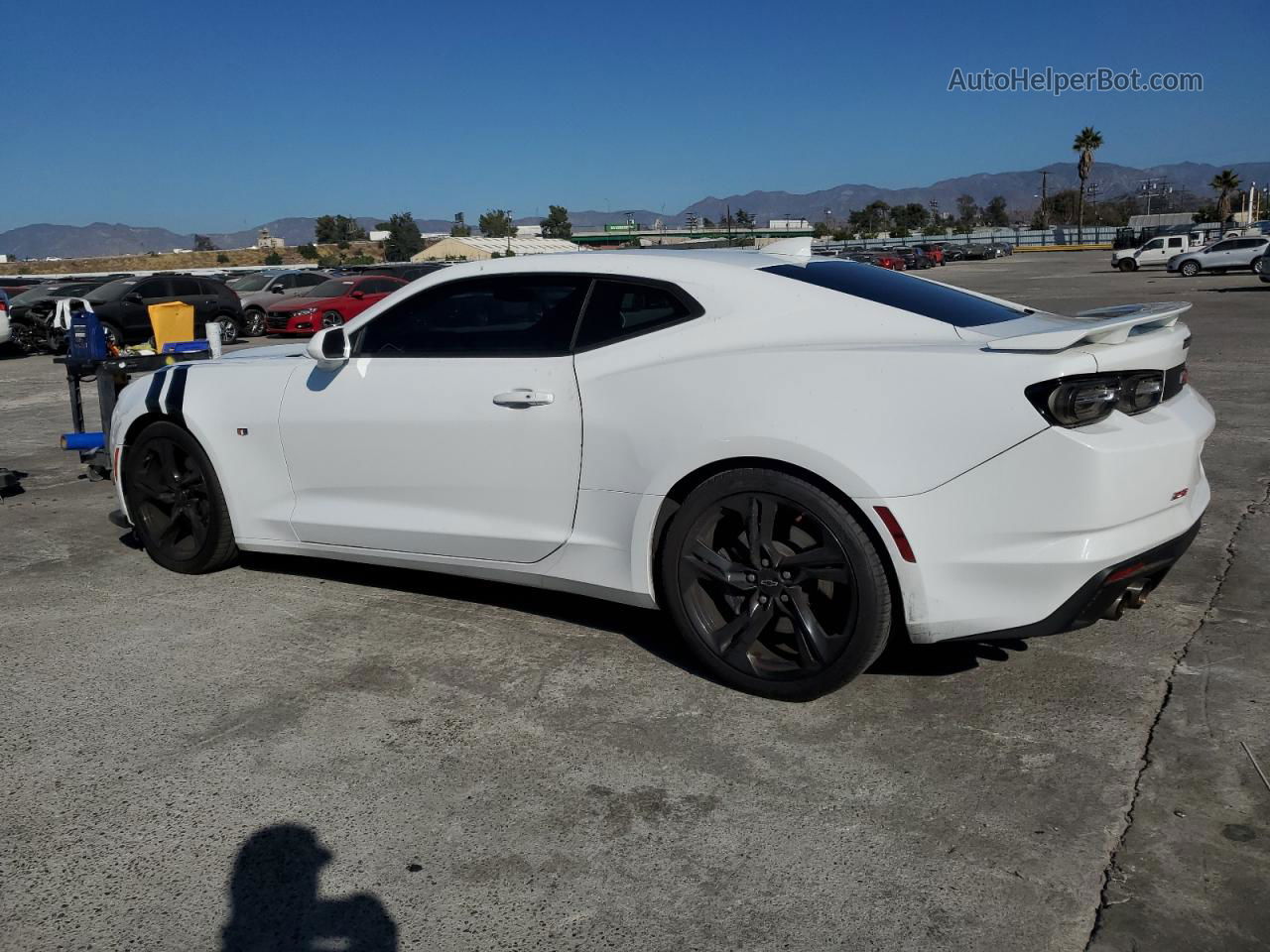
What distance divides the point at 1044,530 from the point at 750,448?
0.93 m

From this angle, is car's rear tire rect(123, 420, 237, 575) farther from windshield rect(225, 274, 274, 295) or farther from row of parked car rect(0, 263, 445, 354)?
windshield rect(225, 274, 274, 295)

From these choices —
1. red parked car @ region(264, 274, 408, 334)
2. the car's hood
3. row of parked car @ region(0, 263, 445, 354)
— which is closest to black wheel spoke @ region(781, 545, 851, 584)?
row of parked car @ region(0, 263, 445, 354)

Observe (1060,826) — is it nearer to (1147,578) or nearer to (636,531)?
(1147,578)

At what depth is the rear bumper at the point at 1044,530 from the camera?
307 centimetres

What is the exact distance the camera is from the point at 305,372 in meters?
4.56

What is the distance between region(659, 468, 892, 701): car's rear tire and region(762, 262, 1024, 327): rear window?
31.0 inches

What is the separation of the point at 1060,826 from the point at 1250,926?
512 millimetres

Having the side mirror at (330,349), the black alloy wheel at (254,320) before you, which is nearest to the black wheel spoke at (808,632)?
the side mirror at (330,349)

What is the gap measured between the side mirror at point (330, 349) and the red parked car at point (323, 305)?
17.7 metres

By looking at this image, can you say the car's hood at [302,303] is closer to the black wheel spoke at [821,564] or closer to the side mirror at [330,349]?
the side mirror at [330,349]

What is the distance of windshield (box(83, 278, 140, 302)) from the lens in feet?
67.1

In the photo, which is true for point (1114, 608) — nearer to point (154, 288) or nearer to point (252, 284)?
point (154, 288)

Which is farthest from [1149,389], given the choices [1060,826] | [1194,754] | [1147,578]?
[1060,826]

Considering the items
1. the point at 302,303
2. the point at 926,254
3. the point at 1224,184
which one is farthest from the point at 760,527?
the point at 1224,184
